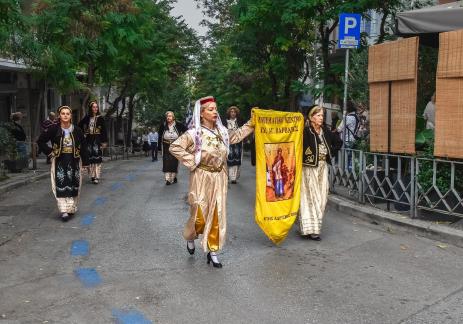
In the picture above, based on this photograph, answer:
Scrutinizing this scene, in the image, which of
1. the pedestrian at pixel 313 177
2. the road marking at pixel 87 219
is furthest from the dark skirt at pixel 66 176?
the pedestrian at pixel 313 177

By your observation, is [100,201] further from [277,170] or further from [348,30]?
[348,30]

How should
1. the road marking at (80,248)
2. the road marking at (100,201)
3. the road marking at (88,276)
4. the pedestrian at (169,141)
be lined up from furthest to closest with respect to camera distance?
the pedestrian at (169,141), the road marking at (100,201), the road marking at (80,248), the road marking at (88,276)

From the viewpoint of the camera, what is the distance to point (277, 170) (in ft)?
27.1

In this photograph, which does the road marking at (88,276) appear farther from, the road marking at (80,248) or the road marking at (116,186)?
the road marking at (116,186)

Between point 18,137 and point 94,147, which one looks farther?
point 18,137

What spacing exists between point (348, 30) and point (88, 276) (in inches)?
294

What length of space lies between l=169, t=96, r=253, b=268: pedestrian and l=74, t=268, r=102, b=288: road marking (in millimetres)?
1228

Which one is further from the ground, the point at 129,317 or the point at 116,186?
the point at 116,186

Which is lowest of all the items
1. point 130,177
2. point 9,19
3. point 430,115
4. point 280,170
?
point 130,177

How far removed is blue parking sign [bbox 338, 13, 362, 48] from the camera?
39.1ft

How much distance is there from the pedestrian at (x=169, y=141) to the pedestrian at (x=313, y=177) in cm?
705

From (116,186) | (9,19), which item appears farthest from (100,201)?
(9,19)

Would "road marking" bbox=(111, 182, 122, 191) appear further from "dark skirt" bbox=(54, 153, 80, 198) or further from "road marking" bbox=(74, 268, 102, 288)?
"road marking" bbox=(74, 268, 102, 288)

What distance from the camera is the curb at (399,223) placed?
8406 mm
